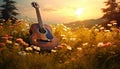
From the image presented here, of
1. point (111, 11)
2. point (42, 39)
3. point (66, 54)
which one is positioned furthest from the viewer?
point (111, 11)

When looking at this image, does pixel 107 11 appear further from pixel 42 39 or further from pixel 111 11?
pixel 42 39

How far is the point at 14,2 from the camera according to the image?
22.0 meters

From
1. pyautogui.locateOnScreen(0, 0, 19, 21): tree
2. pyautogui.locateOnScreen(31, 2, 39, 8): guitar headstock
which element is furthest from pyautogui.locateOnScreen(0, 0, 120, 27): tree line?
pyautogui.locateOnScreen(31, 2, 39, 8): guitar headstock

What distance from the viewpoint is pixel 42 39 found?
35.6ft

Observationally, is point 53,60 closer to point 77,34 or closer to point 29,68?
point 29,68

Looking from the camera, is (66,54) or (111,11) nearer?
(66,54)

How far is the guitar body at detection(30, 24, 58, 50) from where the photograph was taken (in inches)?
418

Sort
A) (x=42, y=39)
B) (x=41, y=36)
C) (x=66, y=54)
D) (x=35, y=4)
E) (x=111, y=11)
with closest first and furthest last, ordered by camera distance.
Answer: (x=66, y=54)
(x=42, y=39)
(x=41, y=36)
(x=35, y=4)
(x=111, y=11)

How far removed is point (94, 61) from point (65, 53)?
61.8 inches

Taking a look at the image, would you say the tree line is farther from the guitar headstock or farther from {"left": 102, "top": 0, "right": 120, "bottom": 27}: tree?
the guitar headstock

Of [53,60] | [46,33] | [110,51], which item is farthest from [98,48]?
[46,33]

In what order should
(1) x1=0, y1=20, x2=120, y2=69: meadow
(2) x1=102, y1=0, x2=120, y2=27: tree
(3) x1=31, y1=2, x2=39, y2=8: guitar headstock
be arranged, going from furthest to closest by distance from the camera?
(2) x1=102, y1=0, x2=120, y2=27: tree, (3) x1=31, y1=2, x2=39, y2=8: guitar headstock, (1) x1=0, y1=20, x2=120, y2=69: meadow

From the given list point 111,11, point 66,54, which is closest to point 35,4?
point 66,54

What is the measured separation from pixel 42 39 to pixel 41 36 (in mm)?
181
